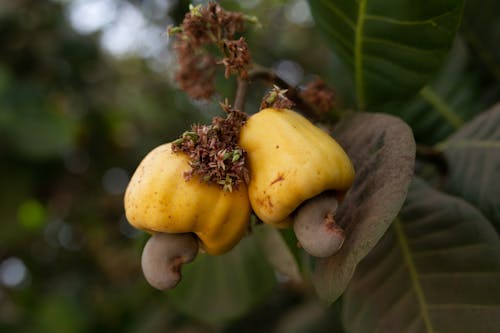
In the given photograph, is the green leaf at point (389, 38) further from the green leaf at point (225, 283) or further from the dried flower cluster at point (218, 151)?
the green leaf at point (225, 283)

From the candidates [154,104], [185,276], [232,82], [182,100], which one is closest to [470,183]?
[185,276]

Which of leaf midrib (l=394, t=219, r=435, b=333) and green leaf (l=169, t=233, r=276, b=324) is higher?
leaf midrib (l=394, t=219, r=435, b=333)

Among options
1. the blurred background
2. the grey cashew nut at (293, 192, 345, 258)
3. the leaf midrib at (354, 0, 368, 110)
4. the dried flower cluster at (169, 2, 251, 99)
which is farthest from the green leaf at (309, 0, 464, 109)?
the blurred background

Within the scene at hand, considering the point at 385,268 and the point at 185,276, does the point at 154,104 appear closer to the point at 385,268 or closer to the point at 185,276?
the point at 185,276

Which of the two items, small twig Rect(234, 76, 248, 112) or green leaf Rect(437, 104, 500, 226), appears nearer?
small twig Rect(234, 76, 248, 112)

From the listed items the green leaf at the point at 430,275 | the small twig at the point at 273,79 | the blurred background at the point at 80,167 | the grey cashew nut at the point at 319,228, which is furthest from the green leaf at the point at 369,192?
the blurred background at the point at 80,167

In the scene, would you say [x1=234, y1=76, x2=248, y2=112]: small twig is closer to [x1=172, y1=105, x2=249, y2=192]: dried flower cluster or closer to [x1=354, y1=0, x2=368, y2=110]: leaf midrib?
[x1=172, y1=105, x2=249, y2=192]: dried flower cluster

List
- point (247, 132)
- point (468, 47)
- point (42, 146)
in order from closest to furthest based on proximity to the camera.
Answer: point (247, 132) < point (468, 47) < point (42, 146)

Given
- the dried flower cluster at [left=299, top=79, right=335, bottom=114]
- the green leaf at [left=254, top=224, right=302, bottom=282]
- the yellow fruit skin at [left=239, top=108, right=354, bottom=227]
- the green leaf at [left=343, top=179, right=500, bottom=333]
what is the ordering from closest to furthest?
the yellow fruit skin at [left=239, top=108, right=354, bottom=227]
the green leaf at [left=343, top=179, right=500, bottom=333]
the dried flower cluster at [left=299, top=79, right=335, bottom=114]
the green leaf at [left=254, top=224, right=302, bottom=282]
